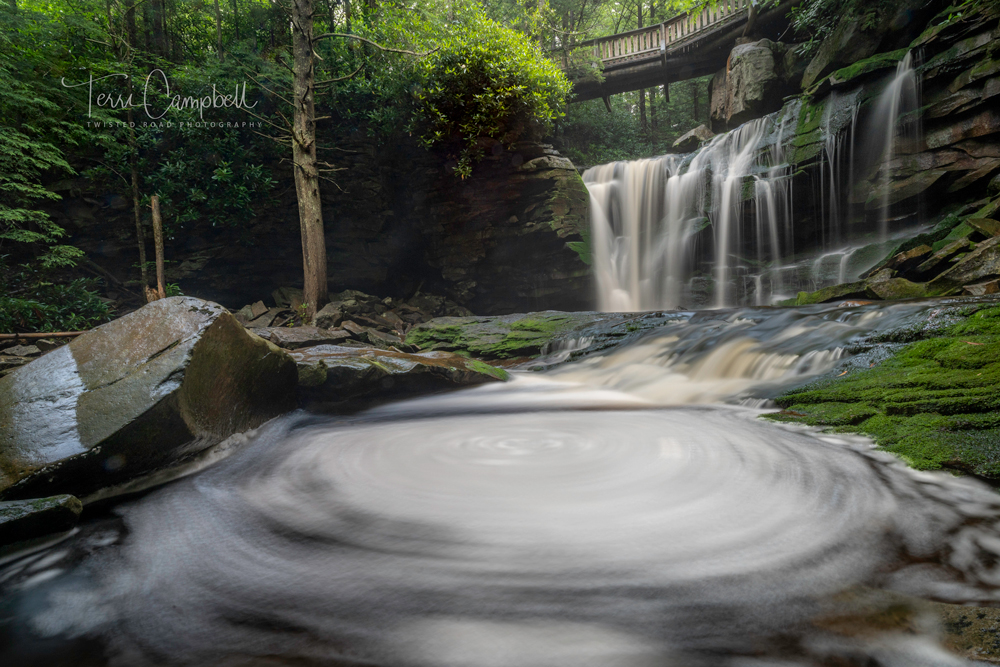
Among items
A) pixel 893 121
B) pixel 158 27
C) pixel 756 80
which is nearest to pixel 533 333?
pixel 893 121

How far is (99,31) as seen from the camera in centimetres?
986

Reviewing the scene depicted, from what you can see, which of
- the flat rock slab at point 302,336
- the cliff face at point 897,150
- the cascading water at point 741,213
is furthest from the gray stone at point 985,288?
the flat rock slab at point 302,336

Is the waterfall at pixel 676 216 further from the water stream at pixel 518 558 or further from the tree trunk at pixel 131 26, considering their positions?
the tree trunk at pixel 131 26

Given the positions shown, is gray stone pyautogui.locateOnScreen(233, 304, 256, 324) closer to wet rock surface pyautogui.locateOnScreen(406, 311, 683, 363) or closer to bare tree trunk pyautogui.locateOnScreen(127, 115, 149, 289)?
bare tree trunk pyautogui.locateOnScreen(127, 115, 149, 289)

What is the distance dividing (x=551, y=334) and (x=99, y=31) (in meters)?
11.4

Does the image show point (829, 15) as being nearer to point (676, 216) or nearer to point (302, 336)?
point (676, 216)

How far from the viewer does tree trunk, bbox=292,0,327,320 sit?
27.7 ft

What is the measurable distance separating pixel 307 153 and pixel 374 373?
5.85 meters

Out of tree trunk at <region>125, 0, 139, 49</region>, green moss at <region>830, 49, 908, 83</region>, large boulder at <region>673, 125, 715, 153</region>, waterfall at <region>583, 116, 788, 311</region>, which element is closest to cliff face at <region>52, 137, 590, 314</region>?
waterfall at <region>583, 116, 788, 311</region>

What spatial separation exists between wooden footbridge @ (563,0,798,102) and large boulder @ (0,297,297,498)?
1630cm

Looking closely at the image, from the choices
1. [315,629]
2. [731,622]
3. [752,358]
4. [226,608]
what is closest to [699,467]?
[731,622]

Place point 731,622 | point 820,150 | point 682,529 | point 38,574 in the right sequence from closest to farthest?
point 731,622 < point 38,574 < point 682,529 < point 820,150

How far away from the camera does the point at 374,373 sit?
475 cm

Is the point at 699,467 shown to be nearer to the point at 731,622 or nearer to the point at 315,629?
the point at 731,622
